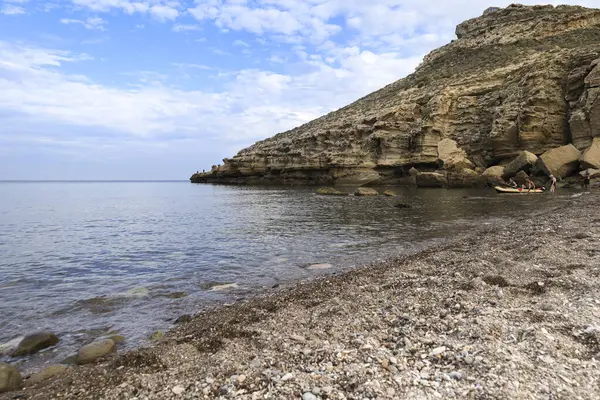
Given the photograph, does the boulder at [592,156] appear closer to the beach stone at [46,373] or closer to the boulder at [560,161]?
the boulder at [560,161]

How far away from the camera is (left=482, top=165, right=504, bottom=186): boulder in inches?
1934

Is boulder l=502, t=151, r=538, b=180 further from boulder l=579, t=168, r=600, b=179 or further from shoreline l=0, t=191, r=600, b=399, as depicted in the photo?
shoreline l=0, t=191, r=600, b=399

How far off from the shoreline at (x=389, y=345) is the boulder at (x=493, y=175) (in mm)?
43860

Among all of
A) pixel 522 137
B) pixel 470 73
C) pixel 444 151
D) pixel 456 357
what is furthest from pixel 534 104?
pixel 456 357

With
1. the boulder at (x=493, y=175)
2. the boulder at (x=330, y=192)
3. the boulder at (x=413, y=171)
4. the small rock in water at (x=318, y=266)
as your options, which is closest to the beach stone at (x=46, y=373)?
the small rock in water at (x=318, y=266)

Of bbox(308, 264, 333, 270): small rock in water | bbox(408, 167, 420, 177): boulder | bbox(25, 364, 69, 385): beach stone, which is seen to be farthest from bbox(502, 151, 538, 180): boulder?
bbox(25, 364, 69, 385): beach stone

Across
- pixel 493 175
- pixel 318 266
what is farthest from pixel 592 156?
pixel 318 266

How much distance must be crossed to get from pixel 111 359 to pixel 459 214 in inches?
943

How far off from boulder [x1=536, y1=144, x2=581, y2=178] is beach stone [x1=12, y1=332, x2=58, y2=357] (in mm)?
49990

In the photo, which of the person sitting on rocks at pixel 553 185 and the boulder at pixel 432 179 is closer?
the person sitting on rocks at pixel 553 185

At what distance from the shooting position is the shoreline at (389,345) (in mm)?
4422

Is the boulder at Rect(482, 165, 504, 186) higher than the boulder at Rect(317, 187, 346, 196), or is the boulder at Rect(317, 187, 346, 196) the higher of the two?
the boulder at Rect(482, 165, 504, 186)

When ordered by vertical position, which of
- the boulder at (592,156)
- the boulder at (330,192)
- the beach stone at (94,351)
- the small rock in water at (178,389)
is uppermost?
the boulder at (592,156)

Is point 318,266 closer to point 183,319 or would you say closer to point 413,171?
point 183,319
